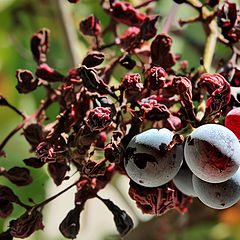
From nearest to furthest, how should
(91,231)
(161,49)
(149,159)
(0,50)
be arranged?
(149,159), (161,49), (0,50), (91,231)

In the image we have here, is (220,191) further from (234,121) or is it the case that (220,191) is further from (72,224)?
(72,224)

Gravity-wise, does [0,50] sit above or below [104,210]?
above

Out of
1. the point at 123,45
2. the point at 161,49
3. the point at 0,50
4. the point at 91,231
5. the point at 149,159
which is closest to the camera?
the point at 149,159

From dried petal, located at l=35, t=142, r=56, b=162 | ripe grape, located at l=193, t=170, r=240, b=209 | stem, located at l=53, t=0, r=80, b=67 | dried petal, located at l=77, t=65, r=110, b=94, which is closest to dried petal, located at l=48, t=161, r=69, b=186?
dried petal, located at l=35, t=142, r=56, b=162

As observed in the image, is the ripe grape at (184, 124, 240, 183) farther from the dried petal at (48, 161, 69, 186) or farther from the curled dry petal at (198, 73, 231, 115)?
the dried petal at (48, 161, 69, 186)

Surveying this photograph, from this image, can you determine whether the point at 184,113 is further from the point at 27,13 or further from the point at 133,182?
the point at 27,13

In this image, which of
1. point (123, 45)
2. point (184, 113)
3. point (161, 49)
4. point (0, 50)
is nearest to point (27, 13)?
point (0, 50)

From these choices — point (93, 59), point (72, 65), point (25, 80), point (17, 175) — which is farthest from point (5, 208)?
point (72, 65)
